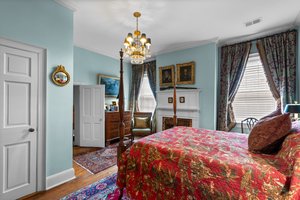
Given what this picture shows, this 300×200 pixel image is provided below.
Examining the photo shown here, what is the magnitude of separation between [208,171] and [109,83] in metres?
4.44

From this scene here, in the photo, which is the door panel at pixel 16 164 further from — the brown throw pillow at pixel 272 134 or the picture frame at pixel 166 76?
the picture frame at pixel 166 76

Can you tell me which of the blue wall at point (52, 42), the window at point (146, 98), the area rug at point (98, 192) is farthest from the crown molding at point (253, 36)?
the area rug at point (98, 192)

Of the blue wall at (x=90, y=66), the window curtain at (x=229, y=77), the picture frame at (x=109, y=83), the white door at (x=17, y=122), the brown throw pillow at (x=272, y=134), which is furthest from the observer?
the picture frame at (x=109, y=83)

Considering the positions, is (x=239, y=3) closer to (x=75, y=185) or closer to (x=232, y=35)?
(x=232, y=35)

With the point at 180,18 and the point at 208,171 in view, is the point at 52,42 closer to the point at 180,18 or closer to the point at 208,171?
the point at 180,18

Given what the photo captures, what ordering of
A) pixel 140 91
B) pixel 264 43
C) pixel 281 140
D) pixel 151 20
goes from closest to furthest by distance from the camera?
pixel 281 140 → pixel 151 20 → pixel 264 43 → pixel 140 91

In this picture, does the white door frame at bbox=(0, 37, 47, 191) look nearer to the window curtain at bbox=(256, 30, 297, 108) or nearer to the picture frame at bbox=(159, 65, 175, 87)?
the picture frame at bbox=(159, 65, 175, 87)

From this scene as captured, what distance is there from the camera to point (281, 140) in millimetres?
→ 1363

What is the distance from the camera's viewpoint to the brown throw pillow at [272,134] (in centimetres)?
133

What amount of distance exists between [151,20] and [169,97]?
2370 millimetres

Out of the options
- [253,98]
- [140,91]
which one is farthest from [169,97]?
[253,98]

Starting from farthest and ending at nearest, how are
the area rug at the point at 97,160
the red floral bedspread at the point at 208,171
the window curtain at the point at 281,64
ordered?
the window curtain at the point at 281,64 < the area rug at the point at 97,160 < the red floral bedspread at the point at 208,171

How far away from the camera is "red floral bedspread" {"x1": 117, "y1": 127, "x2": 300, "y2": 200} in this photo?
1.07 metres

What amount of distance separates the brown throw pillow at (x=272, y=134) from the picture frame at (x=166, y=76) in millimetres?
3284
